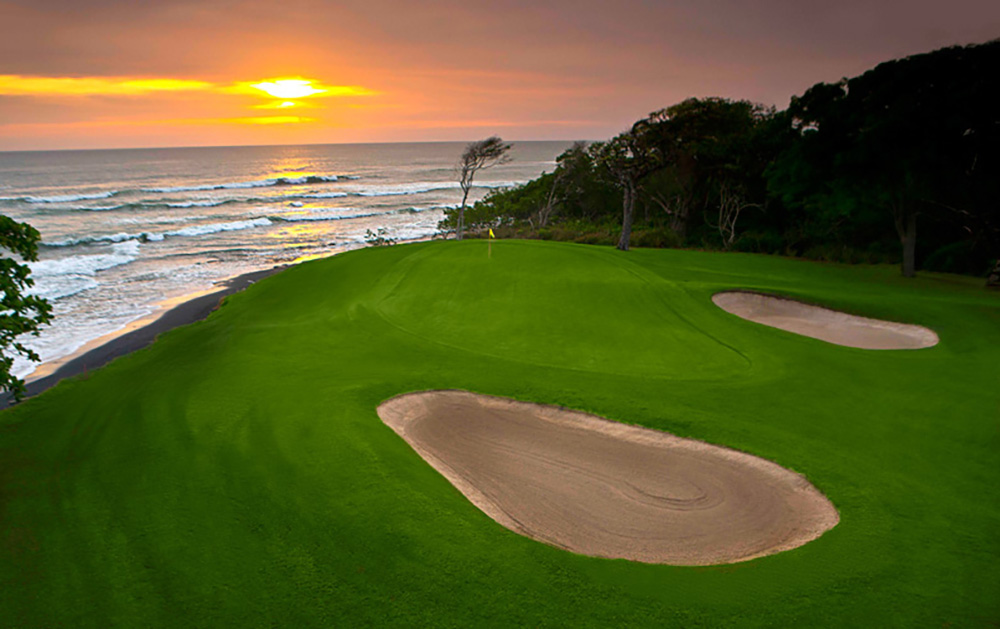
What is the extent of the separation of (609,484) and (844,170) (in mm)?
19042

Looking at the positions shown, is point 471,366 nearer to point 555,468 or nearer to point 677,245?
point 555,468

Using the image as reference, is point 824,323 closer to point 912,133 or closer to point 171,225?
point 912,133

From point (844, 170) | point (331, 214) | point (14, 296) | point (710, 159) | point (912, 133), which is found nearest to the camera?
point (14, 296)

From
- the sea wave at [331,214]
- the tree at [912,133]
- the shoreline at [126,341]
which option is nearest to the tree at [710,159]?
the tree at [912,133]

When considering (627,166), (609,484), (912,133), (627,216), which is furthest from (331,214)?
(609,484)

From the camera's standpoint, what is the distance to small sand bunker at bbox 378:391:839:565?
243 inches

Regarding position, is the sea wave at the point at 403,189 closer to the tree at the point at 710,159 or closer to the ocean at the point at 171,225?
the ocean at the point at 171,225

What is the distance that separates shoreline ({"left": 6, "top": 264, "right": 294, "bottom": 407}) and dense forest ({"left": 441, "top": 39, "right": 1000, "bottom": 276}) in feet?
59.1

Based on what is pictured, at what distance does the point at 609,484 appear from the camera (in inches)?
290

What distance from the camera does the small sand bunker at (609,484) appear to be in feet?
20.2

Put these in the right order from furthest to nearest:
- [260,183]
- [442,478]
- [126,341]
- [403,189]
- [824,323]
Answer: [260,183], [403,189], [126,341], [824,323], [442,478]

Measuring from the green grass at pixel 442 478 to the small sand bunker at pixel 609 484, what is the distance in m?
0.35

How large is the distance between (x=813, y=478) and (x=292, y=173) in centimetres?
12028

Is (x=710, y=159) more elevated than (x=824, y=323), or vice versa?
(x=710, y=159)
